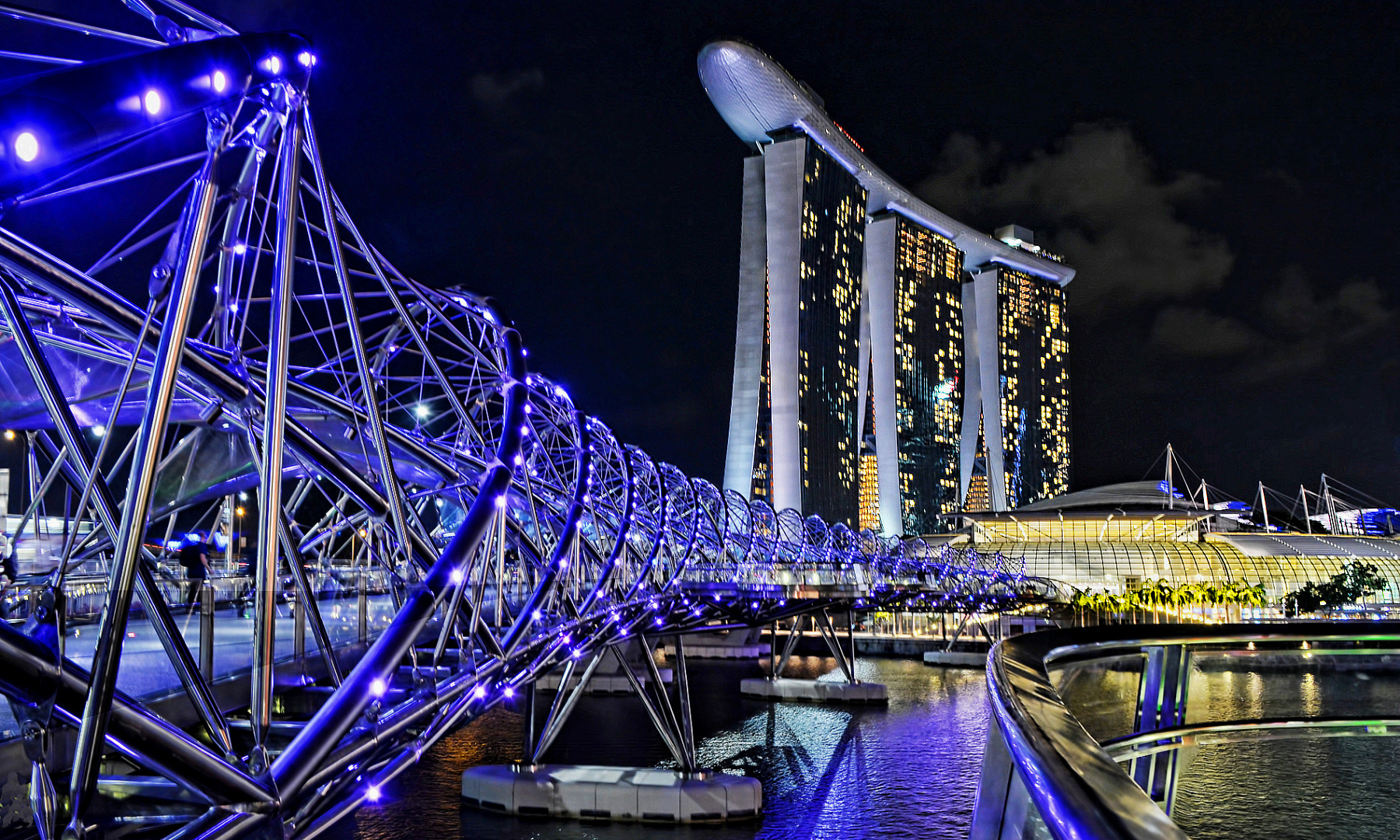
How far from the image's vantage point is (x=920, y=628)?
79.7 metres

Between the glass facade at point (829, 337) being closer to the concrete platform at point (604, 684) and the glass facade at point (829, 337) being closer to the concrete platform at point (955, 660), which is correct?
the concrete platform at point (955, 660)

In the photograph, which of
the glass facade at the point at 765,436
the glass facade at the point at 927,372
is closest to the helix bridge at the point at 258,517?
the glass facade at the point at 765,436

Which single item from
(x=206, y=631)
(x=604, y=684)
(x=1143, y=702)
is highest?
(x=1143, y=702)

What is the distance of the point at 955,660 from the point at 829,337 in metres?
78.5

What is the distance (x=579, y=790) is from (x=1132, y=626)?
22.4 metres

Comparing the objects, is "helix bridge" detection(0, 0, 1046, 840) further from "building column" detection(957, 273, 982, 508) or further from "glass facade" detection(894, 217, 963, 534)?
"building column" detection(957, 273, 982, 508)

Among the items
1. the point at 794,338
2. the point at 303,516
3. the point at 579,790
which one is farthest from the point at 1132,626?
the point at 794,338

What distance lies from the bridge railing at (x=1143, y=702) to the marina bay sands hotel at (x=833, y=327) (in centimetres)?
11123

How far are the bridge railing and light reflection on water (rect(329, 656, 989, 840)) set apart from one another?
65.1 feet

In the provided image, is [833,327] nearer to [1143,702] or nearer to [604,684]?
[604,684]

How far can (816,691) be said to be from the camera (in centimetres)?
4584

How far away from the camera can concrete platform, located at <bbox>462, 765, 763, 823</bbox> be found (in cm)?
2428

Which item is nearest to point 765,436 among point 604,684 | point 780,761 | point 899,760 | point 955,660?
point 955,660

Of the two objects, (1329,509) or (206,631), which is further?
(1329,509)
